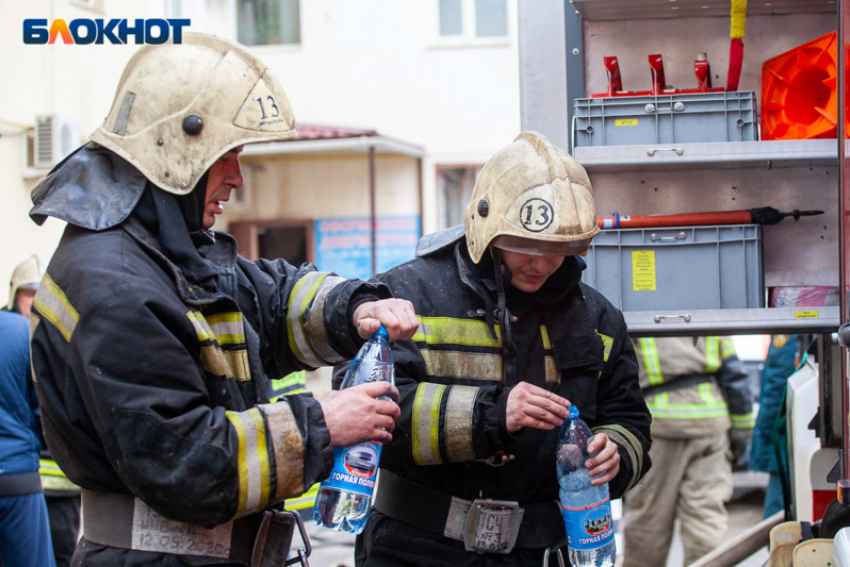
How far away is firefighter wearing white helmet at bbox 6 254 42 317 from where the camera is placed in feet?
19.2

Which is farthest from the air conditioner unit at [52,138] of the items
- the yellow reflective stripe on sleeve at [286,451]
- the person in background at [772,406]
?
the yellow reflective stripe on sleeve at [286,451]

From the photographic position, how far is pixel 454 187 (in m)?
13.0

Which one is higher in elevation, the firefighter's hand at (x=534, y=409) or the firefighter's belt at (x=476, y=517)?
the firefighter's hand at (x=534, y=409)

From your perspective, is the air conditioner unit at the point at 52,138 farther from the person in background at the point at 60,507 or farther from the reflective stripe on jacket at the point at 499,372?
the reflective stripe on jacket at the point at 499,372

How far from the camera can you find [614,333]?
3.07 meters

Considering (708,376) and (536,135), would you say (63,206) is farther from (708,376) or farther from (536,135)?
(708,376)

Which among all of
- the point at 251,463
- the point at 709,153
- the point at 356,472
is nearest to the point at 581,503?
the point at 356,472

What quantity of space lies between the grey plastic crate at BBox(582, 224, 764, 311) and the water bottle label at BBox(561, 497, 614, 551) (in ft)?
3.11

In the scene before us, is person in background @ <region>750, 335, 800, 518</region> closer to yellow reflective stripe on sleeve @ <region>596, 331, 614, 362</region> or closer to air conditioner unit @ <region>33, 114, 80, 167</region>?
yellow reflective stripe on sleeve @ <region>596, 331, 614, 362</region>

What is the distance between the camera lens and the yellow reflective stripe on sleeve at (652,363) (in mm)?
5896

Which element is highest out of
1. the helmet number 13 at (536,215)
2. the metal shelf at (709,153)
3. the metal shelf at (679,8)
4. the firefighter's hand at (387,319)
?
the metal shelf at (679,8)

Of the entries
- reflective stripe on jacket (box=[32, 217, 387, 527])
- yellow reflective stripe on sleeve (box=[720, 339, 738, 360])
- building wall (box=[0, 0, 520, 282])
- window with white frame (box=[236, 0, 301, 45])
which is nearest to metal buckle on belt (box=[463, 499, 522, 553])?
reflective stripe on jacket (box=[32, 217, 387, 527])

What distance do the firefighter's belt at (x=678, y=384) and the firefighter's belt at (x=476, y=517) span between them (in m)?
3.20

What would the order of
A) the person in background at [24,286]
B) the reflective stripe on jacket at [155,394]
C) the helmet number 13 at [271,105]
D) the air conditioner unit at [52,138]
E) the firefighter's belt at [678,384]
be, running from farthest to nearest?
the air conditioner unit at [52,138]
the firefighter's belt at [678,384]
the person in background at [24,286]
the helmet number 13 at [271,105]
the reflective stripe on jacket at [155,394]
